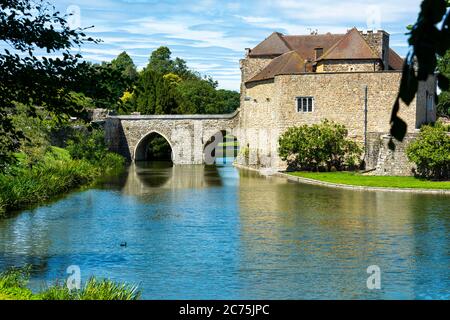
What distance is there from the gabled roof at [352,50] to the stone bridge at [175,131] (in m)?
11.4

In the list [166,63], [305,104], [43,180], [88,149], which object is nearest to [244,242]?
[43,180]

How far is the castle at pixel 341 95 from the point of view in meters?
42.5

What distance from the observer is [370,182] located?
35625 millimetres

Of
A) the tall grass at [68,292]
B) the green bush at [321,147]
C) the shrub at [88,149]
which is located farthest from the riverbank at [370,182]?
the tall grass at [68,292]

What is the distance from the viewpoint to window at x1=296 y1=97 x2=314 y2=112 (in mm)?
43969

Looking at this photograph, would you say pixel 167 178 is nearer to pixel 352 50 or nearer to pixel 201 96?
pixel 352 50

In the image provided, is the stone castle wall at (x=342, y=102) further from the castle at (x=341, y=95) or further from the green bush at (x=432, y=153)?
the green bush at (x=432, y=153)

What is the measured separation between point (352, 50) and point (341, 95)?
345 centimetres

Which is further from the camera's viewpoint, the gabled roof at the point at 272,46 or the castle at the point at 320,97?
the gabled roof at the point at 272,46

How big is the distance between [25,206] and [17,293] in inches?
613

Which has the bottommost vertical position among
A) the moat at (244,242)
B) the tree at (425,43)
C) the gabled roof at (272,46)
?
the moat at (244,242)

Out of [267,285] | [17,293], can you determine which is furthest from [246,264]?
[17,293]

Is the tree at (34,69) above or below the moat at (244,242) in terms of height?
above
